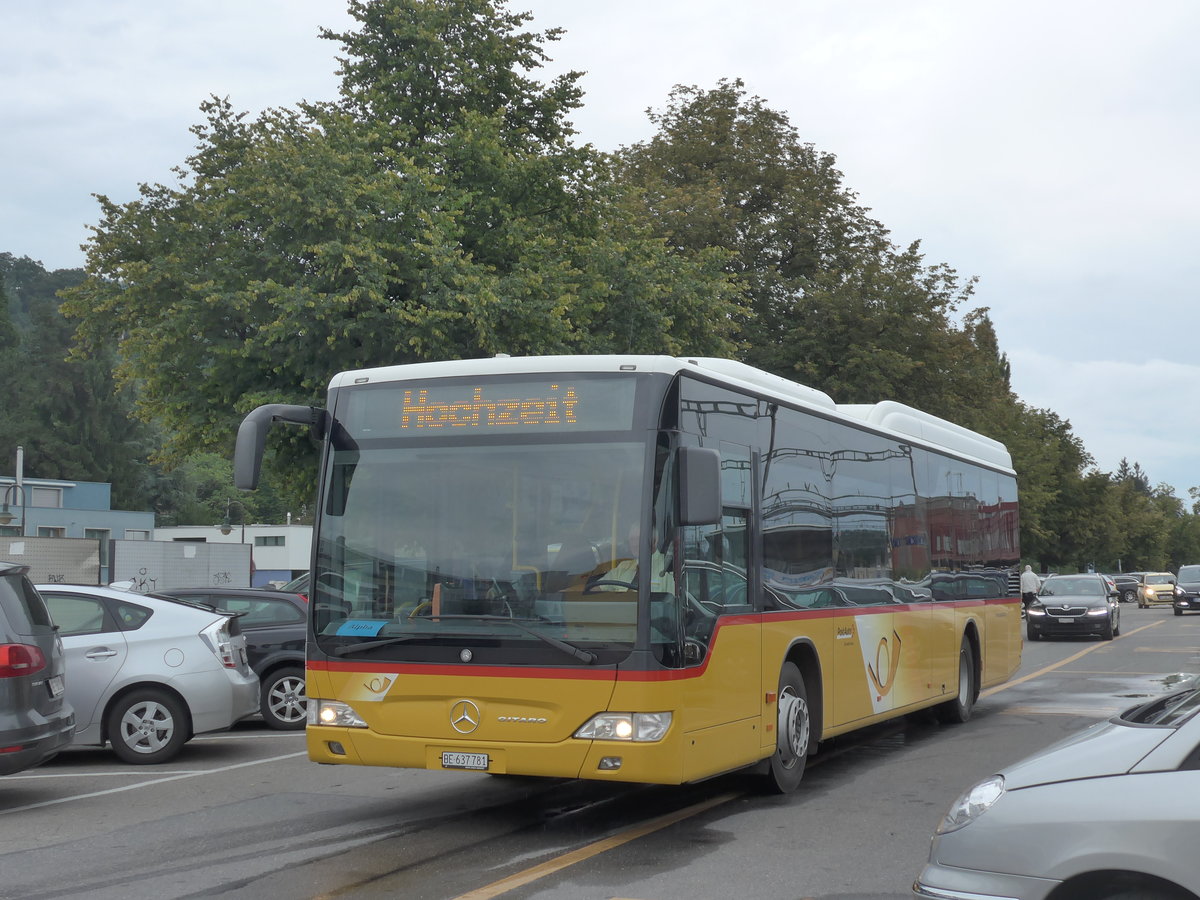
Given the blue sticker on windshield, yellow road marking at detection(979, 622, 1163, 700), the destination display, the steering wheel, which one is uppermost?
the destination display

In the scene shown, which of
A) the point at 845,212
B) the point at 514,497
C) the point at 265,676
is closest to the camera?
the point at 514,497

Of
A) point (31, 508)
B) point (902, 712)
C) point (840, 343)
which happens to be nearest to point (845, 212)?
point (840, 343)

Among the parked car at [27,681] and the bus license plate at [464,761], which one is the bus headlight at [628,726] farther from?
the parked car at [27,681]

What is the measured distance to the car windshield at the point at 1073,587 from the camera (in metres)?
34.1

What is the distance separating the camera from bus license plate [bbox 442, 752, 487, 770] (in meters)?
7.73

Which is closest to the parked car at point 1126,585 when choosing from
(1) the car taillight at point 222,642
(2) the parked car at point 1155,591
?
(2) the parked car at point 1155,591

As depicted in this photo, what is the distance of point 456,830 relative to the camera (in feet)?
26.7

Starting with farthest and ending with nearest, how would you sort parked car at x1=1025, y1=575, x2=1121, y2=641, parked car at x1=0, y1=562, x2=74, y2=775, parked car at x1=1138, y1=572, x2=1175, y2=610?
1. parked car at x1=1138, y1=572, x2=1175, y2=610
2. parked car at x1=1025, y1=575, x2=1121, y2=641
3. parked car at x1=0, y1=562, x2=74, y2=775

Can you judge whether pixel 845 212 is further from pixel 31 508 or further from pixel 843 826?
pixel 31 508

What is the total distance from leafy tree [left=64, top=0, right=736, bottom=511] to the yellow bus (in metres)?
12.8

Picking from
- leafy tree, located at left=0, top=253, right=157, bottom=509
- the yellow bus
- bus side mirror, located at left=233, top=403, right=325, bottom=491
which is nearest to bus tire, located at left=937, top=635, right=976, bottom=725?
the yellow bus

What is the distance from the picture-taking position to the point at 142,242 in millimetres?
24844

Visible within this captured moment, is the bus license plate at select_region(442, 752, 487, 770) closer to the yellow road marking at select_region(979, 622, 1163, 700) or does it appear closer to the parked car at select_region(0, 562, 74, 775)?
the parked car at select_region(0, 562, 74, 775)

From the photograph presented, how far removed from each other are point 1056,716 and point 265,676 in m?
8.57
